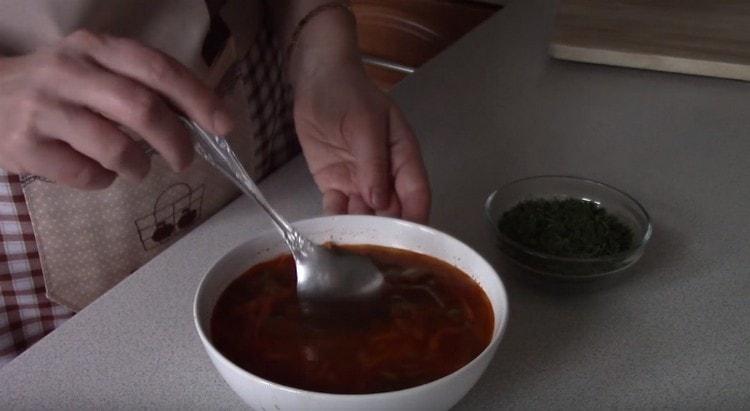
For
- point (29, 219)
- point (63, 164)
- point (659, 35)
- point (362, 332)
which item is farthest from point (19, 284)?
point (659, 35)

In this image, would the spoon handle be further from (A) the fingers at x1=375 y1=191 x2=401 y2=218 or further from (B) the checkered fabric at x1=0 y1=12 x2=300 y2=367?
(B) the checkered fabric at x1=0 y1=12 x2=300 y2=367

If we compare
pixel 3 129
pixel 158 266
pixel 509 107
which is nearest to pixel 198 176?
pixel 158 266

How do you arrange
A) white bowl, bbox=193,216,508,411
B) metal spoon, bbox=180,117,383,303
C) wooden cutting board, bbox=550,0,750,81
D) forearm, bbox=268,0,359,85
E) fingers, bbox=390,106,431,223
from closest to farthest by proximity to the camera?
1. white bowl, bbox=193,216,508,411
2. metal spoon, bbox=180,117,383,303
3. fingers, bbox=390,106,431,223
4. forearm, bbox=268,0,359,85
5. wooden cutting board, bbox=550,0,750,81

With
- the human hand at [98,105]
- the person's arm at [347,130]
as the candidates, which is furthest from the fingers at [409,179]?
the human hand at [98,105]

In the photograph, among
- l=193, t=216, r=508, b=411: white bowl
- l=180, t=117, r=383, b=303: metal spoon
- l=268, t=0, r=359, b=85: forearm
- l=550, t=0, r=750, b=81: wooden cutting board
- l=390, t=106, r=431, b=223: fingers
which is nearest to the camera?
l=193, t=216, r=508, b=411: white bowl

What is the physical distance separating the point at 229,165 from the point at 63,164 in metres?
0.11

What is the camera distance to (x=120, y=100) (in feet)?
1.55

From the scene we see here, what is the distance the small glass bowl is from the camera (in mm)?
627

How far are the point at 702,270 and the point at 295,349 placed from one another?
40cm

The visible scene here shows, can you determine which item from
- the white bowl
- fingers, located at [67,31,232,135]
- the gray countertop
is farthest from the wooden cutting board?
fingers, located at [67,31,232,135]

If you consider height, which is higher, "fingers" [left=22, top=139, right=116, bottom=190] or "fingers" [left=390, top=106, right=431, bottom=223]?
"fingers" [left=22, top=139, right=116, bottom=190]

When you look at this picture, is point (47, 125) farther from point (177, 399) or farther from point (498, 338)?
point (498, 338)

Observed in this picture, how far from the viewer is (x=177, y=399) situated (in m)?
0.55

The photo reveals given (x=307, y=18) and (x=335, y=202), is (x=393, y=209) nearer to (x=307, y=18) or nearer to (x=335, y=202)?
(x=335, y=202)
